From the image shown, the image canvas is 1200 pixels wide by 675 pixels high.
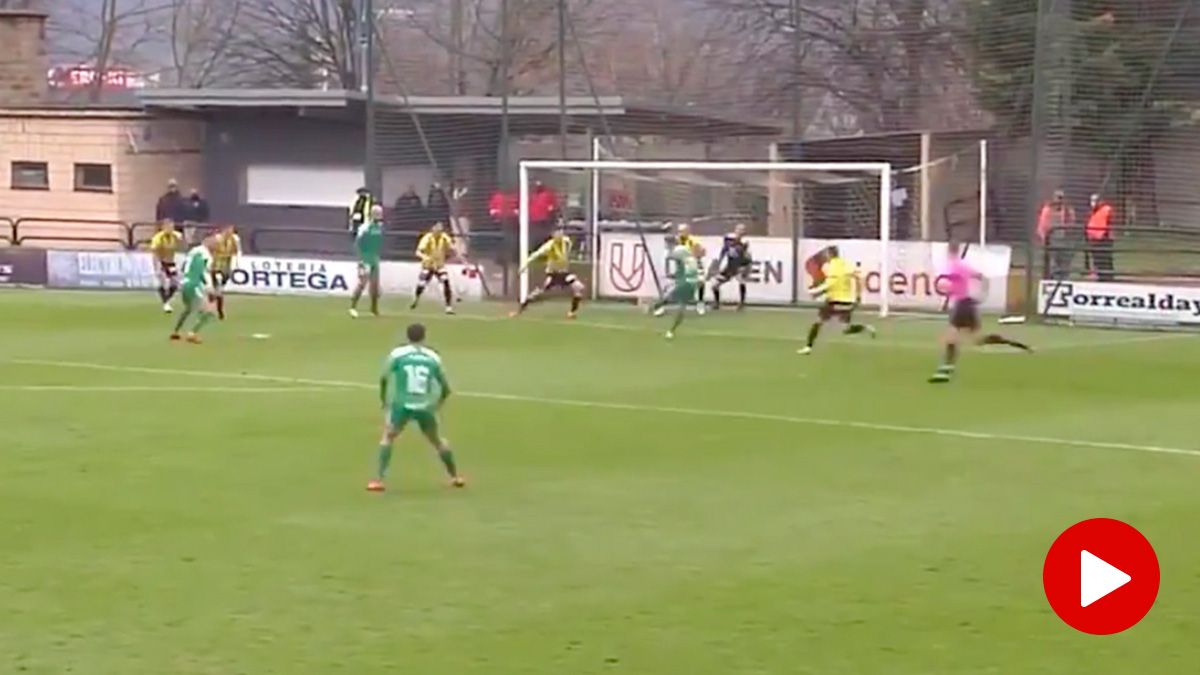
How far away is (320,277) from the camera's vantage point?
41188 millimetres

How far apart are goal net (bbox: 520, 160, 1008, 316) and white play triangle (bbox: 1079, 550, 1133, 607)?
98.3ft

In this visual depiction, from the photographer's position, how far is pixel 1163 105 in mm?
35781

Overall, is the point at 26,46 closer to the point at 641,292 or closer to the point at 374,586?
the point at 641,292

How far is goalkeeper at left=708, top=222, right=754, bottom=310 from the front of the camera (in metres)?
37.4

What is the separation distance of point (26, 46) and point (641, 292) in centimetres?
2114

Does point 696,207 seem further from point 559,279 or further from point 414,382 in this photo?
Answer: point 414,382

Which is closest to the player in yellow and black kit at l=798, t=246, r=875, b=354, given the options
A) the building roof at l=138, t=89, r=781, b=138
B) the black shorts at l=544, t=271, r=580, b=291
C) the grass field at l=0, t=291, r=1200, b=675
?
the grass field at l=0, t=291, r=1200, b=675

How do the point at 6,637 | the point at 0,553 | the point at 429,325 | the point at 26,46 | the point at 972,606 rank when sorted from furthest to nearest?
the point at 26,46
the point at 429,325
the point at 0,553
the point at 972,606
the point at 6,637

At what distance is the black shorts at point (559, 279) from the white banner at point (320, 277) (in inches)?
156

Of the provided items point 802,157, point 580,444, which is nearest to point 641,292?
point 802,157

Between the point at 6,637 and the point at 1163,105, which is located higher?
the point at 1163,105

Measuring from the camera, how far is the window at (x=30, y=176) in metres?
47.0

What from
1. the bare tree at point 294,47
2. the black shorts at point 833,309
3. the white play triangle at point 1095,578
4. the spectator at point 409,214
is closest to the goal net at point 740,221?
the spectator at point 409,214

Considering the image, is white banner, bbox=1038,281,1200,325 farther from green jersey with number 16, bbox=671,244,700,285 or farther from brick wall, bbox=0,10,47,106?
brick wall, bbox=0,10,47,106
